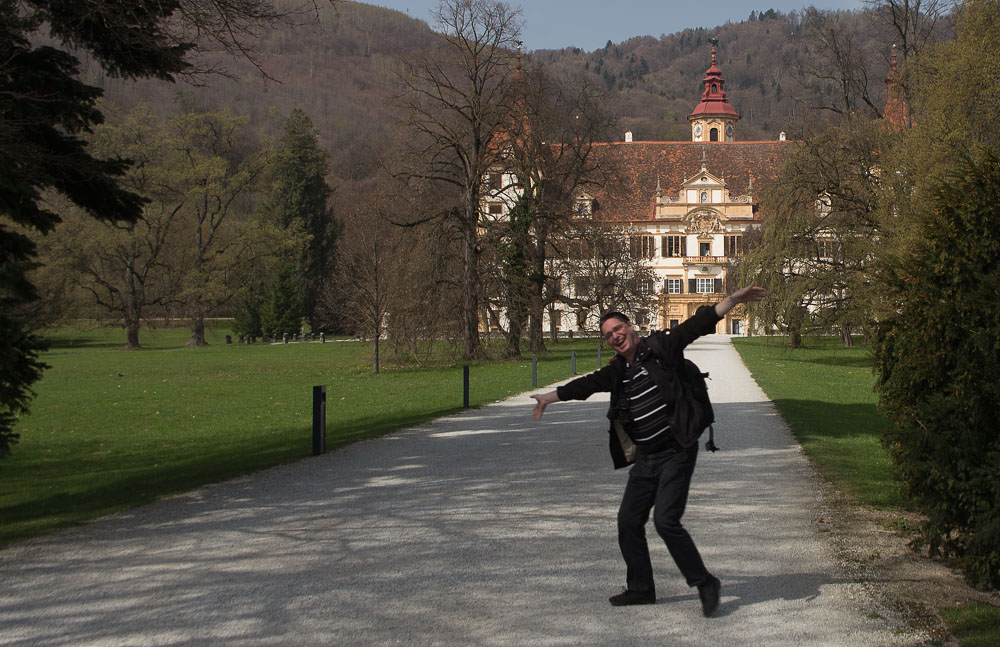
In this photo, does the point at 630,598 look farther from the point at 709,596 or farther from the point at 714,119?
the point at 714,119

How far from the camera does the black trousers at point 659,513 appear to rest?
19.1ft

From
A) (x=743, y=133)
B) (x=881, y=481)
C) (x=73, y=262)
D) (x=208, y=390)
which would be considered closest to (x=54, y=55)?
(x=881, y=481)

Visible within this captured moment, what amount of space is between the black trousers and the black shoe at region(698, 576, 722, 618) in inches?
1.5

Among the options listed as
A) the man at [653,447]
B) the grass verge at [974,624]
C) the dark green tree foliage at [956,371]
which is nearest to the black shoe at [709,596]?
the man at [653,447]

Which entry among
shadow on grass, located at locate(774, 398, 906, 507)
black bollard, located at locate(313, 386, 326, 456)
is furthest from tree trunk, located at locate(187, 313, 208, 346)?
black bollard, located at locate(313, 386, 326, 456)

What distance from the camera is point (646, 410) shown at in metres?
5.90

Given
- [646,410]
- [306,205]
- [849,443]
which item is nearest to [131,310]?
[306,205]

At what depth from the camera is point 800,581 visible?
6.55 m

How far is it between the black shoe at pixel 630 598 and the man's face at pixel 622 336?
4.77 feet

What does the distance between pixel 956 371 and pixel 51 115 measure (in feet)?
27.3

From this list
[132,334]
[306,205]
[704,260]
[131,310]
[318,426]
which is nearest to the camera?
[318,426]

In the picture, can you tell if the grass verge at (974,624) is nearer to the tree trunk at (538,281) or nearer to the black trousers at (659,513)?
the black trousers at (659,513)

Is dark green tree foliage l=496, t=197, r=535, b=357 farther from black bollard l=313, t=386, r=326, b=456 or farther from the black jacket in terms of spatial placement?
the black jacket

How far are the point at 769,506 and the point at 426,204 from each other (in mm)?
30296
